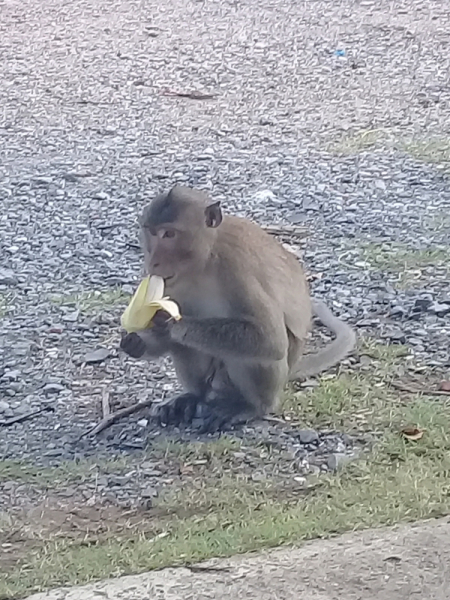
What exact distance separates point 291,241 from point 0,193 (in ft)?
6.75

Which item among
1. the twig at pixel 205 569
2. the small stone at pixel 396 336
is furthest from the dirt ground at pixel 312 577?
the small stone at pixel 396 336

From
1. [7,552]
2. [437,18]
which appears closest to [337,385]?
[7,552]

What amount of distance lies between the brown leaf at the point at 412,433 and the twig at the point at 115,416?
102cm

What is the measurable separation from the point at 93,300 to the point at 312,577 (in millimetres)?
2915

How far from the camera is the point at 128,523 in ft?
13.3

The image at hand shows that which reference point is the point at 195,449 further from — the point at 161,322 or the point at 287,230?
the point at 287,230

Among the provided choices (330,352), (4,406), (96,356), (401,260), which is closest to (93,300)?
(96,356)

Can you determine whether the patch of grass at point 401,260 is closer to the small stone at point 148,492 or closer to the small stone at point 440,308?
the small stone at point 440,308

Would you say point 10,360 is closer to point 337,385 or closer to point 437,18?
point 337,385

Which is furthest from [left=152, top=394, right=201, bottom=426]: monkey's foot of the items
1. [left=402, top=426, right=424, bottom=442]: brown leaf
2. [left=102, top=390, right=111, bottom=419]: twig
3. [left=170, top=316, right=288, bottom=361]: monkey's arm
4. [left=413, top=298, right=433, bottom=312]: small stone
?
[left=413, top=298, right=433, bottom=312]: small stone

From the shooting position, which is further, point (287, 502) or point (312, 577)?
point (287, 502)

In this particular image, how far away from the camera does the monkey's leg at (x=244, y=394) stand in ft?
15.6

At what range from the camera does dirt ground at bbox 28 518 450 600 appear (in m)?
3.45

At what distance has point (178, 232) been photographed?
460 cm
